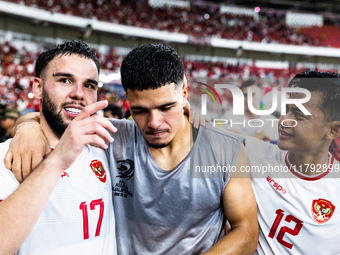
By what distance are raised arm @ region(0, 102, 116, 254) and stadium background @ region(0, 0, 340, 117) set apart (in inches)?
476

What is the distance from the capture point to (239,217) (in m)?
1.67

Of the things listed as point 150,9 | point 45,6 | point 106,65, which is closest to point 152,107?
point 106,65

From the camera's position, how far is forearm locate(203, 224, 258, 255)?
160cm

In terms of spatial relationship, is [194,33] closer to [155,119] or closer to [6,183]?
[155,119]

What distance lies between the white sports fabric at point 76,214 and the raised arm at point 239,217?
1.88ft

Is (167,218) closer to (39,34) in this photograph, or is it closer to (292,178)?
(292,178)

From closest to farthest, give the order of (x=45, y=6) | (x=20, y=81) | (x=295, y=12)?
(x=20, y=81) → (x=45, y=6) → (x=295, y=12)

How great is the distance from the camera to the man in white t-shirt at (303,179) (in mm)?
1754

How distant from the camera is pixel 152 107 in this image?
1.65m

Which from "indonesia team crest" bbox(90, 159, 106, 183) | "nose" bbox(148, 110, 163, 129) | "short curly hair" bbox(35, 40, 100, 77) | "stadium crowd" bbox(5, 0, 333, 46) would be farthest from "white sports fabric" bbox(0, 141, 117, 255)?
"stadium crowd" bbox(5, 0, 333, 46)

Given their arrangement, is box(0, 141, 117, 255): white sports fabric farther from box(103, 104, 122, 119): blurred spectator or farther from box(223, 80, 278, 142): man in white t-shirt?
box(103, 104, 122, 119): blurred spectator

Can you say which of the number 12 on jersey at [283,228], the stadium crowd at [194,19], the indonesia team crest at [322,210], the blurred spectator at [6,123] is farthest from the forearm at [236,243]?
the stadium crowd at [194,19]

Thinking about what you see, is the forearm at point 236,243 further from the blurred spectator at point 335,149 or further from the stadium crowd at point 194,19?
the stadium crowd at point 194,19

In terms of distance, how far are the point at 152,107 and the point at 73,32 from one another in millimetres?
19360
